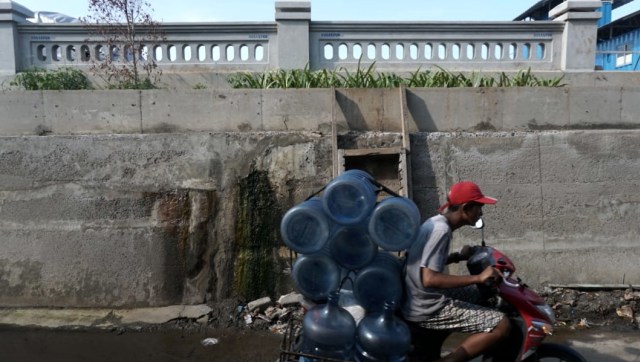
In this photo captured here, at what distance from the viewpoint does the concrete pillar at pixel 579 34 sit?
7.61m

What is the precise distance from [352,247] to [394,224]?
0.27 m

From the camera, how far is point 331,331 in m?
2.65

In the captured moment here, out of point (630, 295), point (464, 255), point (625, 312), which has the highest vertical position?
point (464, 255)

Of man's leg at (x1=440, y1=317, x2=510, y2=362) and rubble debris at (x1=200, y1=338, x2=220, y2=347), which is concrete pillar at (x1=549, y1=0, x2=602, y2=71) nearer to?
man's leg at (x1=440, y1=317, x2=510, y2=362)

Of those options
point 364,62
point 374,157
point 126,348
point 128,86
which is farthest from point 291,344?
point 364,62

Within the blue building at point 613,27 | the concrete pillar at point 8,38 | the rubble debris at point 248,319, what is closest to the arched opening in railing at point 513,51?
the rubble debris at point 248,319

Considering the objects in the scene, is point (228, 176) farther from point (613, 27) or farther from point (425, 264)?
point (613, 27)

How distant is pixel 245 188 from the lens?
5180 millimetres

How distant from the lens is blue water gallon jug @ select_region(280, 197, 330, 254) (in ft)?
8.89

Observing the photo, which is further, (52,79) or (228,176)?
(52,79)

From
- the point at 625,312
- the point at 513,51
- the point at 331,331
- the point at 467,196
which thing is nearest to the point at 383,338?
the point at 331,331

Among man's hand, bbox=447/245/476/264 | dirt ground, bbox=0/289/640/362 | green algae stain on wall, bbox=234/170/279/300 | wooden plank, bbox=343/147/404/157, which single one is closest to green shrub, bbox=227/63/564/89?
wooden plank, bbox=343/147/404/157

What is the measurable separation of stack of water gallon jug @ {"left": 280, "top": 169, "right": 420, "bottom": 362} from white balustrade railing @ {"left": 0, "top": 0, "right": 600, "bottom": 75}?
511cm

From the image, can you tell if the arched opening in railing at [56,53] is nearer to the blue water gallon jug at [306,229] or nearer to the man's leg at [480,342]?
the blue water gallon jug at [306,229]
